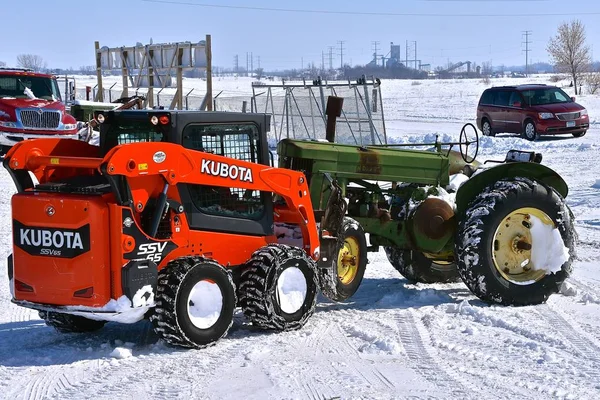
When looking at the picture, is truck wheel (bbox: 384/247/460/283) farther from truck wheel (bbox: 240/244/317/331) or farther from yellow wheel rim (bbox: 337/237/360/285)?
truck wheel (bbox: 240/244/317/331)

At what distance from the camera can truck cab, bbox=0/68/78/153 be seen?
22.8 meters

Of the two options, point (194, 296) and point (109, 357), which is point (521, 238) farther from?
point (109, 357)

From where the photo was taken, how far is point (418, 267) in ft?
31.3

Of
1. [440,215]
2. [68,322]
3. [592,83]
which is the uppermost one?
[592,83]

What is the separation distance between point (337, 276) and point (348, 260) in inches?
9.9

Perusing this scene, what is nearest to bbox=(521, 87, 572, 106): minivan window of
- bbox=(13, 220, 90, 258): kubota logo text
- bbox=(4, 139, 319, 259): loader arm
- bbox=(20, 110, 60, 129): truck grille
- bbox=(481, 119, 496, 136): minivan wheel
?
bbox=(481, 119, 496, 136): minivan wheel

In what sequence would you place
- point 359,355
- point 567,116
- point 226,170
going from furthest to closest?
point 567,116, point 226,170, point 359,355

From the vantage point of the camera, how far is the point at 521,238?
28.5 feet

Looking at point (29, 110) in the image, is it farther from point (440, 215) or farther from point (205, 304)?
point (205, 304)

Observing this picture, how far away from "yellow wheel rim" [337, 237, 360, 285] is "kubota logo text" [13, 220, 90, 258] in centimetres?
274

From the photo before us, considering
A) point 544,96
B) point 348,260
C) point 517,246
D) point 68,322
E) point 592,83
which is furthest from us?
point 592,83

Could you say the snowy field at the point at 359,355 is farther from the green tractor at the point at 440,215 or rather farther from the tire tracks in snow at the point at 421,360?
the green tractor at the point at 440,215

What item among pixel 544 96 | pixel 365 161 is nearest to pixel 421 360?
pixel 365 161

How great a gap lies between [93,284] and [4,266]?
4335 millimetres
